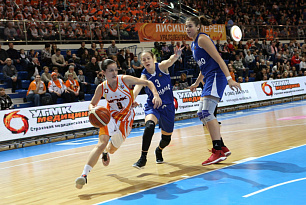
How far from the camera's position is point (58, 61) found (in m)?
14.2

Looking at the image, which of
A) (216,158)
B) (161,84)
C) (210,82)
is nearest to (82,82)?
(161,84)

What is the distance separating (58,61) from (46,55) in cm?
56

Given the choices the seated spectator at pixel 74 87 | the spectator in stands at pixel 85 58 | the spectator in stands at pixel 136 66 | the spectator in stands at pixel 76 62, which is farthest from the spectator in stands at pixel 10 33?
the spectator in stands at pixel 136 66

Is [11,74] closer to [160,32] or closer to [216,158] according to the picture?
[160,32]

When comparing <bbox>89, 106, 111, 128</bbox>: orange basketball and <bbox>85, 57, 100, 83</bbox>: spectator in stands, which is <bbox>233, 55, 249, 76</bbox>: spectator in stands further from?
<bbox>89, 106, 111, 128</bbox>: orange basketball

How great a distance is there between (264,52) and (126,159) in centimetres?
1726

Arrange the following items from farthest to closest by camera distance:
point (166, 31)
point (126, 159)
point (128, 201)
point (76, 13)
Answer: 1. point (166, 31)
2. point (76, 13)
3. point (126, 159)
4. point (128, 201)

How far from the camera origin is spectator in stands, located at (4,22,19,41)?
551 inches

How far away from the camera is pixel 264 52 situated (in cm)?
Answer: 2239

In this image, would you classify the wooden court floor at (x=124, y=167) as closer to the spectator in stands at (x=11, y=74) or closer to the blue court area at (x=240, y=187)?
the blue court area at (x=240, y=187)

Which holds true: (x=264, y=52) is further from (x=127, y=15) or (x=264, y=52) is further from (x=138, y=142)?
(x=138, y=142)

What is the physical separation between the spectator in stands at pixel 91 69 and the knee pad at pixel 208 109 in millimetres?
9294

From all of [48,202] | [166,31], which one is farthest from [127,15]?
[48,202]

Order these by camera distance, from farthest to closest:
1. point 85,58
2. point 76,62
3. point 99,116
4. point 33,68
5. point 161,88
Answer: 1. point 85,58
2. point 76,62
3. point 33,68
4. point 161,88
5. point 99,116
